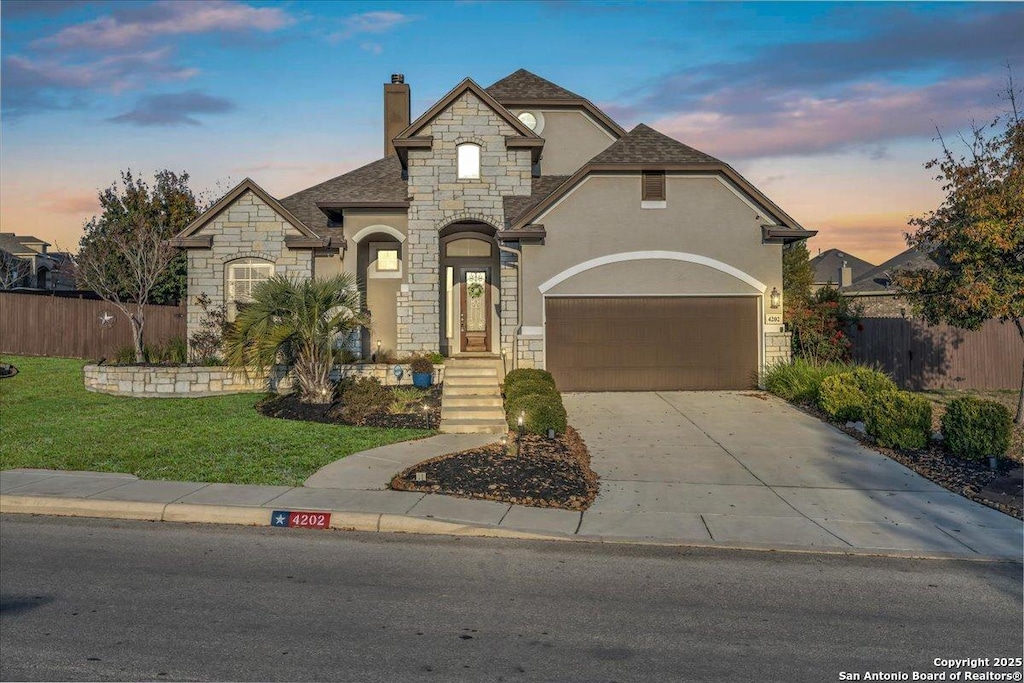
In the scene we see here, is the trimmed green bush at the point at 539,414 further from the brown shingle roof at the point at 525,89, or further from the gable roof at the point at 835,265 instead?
the gable roof at the point at 835,265

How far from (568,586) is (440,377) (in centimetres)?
1171

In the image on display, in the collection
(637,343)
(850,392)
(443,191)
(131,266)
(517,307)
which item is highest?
(443,191)

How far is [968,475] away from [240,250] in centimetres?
1730

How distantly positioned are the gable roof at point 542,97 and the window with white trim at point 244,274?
357 inches

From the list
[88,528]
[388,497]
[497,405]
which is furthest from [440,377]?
[88,528]

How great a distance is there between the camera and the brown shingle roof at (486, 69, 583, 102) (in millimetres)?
23484

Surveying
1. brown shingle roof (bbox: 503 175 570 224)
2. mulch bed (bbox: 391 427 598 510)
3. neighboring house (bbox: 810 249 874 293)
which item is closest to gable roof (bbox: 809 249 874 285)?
neighboring house (bbox: 810 249 874 293)

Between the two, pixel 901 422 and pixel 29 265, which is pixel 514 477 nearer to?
pixel 901 422

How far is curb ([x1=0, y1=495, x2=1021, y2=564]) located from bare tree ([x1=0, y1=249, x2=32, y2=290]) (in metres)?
34.9

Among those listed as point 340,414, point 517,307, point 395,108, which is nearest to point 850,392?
point 517,307

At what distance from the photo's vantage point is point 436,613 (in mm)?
5988

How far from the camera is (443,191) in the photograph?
65.6 feet

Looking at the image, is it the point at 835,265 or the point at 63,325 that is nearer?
the point at 63,325

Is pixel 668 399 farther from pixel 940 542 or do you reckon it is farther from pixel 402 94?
pixel 402 94
